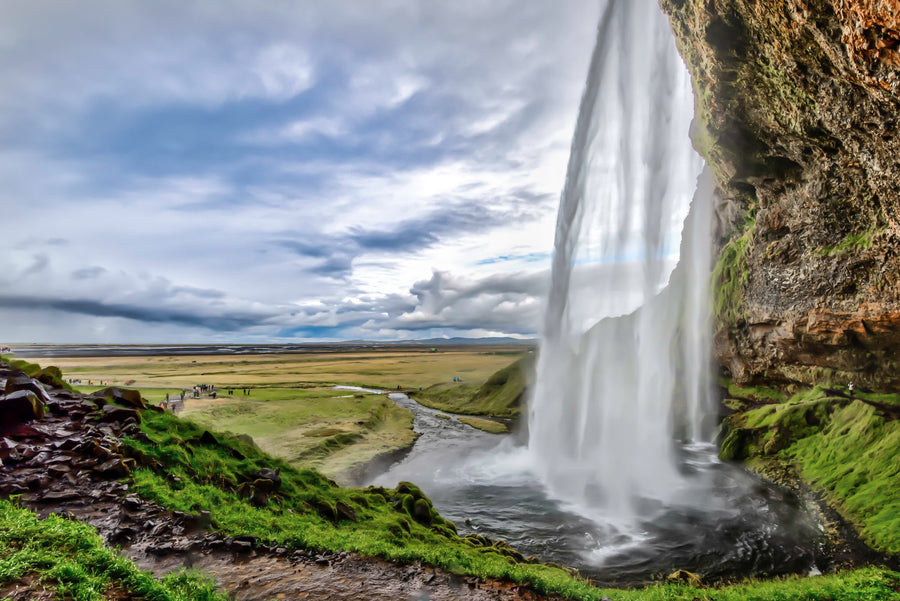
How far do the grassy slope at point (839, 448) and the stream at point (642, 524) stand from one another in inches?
81.9

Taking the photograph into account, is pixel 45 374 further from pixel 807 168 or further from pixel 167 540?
pixel 807 168

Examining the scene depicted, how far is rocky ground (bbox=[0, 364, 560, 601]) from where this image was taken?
7715 millimetres

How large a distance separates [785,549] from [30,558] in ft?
77.2

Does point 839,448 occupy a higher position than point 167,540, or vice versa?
point 167,540

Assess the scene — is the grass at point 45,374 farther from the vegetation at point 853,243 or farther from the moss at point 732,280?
the moss at point 732,280

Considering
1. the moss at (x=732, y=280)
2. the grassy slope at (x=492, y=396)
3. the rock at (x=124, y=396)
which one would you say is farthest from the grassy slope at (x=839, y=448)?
the rock at (x=124, y=396)

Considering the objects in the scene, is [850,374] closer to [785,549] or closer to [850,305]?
[850,305]

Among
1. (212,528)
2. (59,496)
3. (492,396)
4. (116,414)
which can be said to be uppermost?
(116,414)

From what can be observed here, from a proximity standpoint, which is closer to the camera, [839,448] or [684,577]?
[684,577]

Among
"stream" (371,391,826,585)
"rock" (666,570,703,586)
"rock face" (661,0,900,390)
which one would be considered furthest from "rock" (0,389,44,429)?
"rock face" (661,0,900,390)

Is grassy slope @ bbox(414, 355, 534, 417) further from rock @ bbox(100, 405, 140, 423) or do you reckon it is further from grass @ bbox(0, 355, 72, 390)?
grass @ bbox(0, 355, 72, 390)

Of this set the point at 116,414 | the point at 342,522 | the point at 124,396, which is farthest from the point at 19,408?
the point at 342,522

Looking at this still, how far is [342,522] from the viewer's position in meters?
12.7

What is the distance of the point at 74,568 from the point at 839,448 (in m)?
33.8
